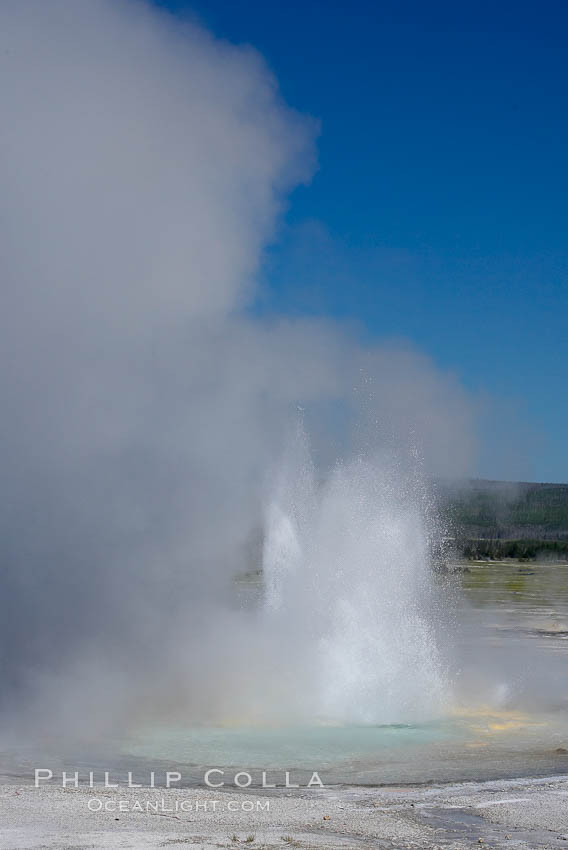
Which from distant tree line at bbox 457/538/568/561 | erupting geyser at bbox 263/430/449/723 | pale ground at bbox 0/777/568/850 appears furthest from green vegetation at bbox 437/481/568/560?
pale ground at bbox 0/777/568/850

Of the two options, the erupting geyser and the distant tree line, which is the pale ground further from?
the distant tree line

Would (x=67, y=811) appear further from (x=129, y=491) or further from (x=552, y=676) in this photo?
(x=552, y=676)

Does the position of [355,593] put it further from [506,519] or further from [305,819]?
[506,519]

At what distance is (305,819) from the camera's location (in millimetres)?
9273

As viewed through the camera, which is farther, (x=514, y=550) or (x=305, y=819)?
(x=514, y=550)

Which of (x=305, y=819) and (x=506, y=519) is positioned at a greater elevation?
(x=506, y=519)

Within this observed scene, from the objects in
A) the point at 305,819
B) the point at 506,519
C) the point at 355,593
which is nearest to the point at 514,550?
the point at 506,519

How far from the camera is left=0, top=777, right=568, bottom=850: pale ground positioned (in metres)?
8.51

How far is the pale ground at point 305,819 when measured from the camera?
851cm

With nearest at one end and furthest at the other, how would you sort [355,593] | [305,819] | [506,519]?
[305,819] → [355,593] → [506,519]

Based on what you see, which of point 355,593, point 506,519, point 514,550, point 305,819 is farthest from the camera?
point 506,519

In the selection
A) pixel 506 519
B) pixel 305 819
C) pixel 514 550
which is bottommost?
pixel 305 819

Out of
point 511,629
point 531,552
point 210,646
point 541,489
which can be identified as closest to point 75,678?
point 210,646

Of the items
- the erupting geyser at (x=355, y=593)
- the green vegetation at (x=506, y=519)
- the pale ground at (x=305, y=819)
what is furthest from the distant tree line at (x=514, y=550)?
the pale ground at (x=305, y=819)
